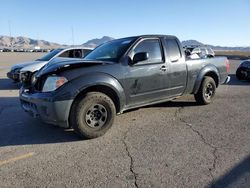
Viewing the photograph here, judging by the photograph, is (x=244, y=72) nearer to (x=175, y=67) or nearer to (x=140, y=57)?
(x=175, y=67)

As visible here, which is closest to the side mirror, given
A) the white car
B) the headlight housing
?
the headlight housing

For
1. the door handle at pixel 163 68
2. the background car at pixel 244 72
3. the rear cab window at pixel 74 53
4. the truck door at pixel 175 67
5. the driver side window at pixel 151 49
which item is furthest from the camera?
the background car at pixel 244 72

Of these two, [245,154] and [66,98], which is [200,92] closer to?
[245,154]

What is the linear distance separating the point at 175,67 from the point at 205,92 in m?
1.55

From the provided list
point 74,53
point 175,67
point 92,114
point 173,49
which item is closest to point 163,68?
point 175,67

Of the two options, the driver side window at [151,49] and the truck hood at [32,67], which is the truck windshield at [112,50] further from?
the truck hood at [32,67]

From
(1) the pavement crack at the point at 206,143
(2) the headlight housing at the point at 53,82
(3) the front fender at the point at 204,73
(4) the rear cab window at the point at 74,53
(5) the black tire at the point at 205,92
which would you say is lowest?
(1) the pavement crack at the point at 206,143

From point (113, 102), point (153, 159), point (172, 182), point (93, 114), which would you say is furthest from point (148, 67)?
point (172, 182)

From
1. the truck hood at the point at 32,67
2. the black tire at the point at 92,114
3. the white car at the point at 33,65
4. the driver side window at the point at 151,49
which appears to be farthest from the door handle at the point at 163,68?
the truck hood at the point at 32,67

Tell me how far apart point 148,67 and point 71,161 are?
2.67 m

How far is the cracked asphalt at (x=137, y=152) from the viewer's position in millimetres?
3574

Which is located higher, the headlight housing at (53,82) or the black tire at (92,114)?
the headlight housing at (53,82)

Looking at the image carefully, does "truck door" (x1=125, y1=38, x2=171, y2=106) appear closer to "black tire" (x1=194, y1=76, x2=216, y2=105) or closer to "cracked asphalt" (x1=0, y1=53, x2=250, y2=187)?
"cracked asphalt" (x1=0, y1=53, x2=250, y2=187)

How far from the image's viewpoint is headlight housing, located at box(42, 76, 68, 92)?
486cm
